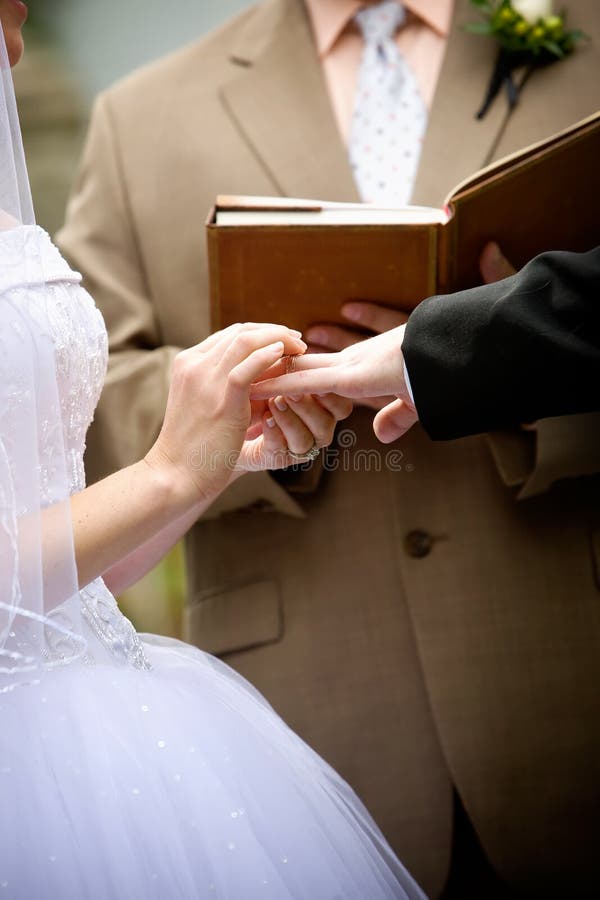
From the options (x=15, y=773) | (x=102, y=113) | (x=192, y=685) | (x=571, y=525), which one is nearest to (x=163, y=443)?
(x=192, y=685)

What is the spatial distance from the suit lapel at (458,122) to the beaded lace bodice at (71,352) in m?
0.69

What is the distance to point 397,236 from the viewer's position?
141 centimetres

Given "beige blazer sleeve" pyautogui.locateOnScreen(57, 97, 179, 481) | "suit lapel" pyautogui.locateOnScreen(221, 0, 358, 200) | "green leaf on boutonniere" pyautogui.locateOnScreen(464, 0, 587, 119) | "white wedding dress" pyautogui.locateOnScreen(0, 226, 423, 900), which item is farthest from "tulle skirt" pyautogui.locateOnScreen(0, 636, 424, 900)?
"green leaf on boutonniere" pyautogui.locateOnScreen(464, 0, 587, 119)

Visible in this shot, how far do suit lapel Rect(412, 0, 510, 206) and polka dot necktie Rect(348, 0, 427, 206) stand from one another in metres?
0.04

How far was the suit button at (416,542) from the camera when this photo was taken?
5.93ft

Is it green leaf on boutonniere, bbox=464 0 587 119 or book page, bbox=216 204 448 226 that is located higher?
green leaf on boutonniere, bbox=464 0 587 119

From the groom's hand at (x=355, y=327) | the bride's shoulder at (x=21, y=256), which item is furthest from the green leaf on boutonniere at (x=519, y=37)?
the bride's shoulder at (x=21, y=256)

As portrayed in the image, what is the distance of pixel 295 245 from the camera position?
1.43 meters

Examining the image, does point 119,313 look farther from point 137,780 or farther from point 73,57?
point 73,57

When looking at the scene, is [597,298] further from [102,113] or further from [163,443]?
[102,113]

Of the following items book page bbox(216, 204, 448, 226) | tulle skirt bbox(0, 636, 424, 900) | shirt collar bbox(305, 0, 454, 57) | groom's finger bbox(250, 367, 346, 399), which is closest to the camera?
tulle skirt bbox(0, 636, 424, 900)

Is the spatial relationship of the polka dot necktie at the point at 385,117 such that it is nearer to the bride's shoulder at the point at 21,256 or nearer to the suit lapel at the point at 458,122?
the suit lapel at the point at 458,122

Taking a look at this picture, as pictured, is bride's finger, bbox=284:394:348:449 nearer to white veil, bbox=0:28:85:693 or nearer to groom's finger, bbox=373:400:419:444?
groom's finger, bbox=373:400:419:444

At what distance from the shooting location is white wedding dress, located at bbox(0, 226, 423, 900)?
3.48 feet
